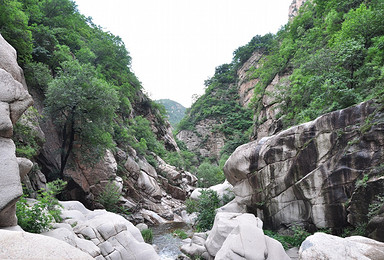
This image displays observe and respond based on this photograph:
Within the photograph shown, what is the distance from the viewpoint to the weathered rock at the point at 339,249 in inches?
227

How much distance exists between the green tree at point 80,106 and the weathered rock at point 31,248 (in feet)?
42.7

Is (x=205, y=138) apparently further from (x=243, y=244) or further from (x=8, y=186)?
(x=8, y=186)

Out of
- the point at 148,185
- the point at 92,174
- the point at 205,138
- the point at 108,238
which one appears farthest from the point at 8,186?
the point at 205,138

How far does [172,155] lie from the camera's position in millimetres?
39656

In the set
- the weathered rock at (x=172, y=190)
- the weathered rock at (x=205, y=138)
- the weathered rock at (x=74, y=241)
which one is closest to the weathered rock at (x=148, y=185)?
the weathered rock at (x=172, y=190)

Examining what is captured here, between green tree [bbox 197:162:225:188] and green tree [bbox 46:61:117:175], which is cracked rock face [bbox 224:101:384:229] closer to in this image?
green tree [bbox 46:61:117:175]

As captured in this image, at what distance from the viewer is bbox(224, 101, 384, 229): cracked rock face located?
30.2 feet

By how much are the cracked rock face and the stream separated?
5.74 metres

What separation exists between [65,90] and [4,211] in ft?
37.4

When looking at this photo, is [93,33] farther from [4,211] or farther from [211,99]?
[211,99]

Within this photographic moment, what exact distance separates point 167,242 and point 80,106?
1154cm

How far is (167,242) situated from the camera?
1401 cm

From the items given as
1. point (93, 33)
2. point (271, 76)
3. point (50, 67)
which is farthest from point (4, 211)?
point (93, 33)

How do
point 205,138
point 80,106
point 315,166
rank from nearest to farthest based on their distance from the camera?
point 315,166, point 80,106, point 205,138
